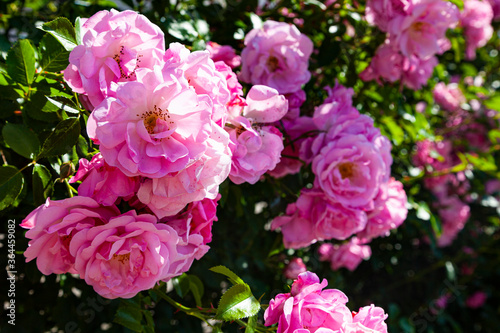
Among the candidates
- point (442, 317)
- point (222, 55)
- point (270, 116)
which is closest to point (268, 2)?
point (222, 55)

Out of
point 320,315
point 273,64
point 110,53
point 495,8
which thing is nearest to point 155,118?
point 110,53

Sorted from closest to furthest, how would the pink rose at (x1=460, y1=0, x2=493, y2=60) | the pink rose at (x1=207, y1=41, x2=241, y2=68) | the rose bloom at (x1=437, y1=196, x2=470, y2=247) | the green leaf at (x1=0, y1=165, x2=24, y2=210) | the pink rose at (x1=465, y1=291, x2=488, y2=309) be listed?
the green leaf at (x1=0, y1=165, x2=24, y2=210) → the pink rose at (x1=207, y1=41, x2=241, y2=68) → the pink rose at (x1=460, y1=0, x2=493, y2=60) → the rose bloom at (x1=437, y1=196, x2=470, y2=247) → the pink rose at (x1=465, y1=291, x2=488, y2=309)

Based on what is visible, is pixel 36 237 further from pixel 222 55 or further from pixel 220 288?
pixel 220 288

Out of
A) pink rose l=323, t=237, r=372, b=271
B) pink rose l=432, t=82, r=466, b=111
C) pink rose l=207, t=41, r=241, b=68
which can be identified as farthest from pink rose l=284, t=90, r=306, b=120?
pink rose l=432, t=82, r=466, b=111

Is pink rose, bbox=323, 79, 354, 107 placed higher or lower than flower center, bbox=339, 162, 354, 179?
higher

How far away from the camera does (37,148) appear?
0.67 meters

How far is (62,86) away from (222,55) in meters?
0.35

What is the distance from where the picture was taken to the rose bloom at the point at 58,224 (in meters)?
0.57

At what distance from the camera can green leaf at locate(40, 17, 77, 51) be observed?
63 cm

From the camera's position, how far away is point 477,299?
2.60m

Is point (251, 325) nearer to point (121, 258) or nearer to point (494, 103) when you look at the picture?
point (121, 258)

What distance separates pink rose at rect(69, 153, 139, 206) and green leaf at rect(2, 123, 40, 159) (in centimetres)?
12

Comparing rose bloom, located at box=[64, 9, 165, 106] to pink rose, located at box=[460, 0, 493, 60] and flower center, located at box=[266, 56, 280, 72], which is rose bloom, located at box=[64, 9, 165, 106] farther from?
pink rose, located at box=[460, 0, 493, 60]

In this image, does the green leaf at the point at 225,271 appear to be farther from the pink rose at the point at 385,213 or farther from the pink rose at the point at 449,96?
the pink rose at the point at 449,96
